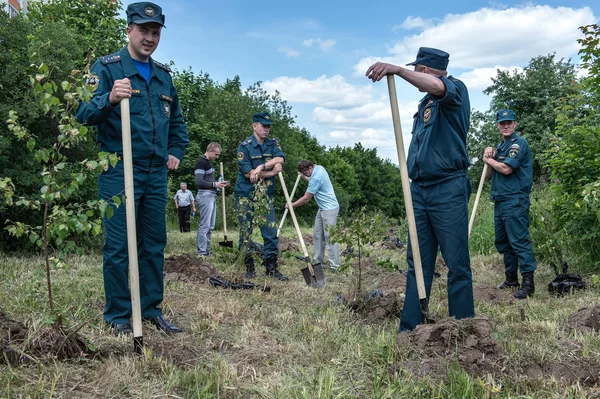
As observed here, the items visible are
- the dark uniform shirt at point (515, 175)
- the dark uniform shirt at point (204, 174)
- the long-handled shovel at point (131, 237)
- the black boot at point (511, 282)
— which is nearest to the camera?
the long-handled shovel at point (131, 237)

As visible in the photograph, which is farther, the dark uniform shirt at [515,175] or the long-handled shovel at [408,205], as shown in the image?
the dark uniform shirt at [515,175]

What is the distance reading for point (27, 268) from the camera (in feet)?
19.7

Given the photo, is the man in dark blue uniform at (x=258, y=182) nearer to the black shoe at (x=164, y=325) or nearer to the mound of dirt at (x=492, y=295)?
the mound of dirt at (x=492, y=295)

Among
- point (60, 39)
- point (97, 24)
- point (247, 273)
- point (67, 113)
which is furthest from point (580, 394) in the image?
point (97, 24)

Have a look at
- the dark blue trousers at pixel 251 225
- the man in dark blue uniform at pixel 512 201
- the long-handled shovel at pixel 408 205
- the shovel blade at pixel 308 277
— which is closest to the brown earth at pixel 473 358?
the long-handled shovel at pixel 408 205

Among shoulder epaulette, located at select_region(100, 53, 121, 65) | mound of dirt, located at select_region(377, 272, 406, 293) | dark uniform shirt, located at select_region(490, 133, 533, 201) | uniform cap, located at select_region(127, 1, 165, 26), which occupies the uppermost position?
uniform cap, located at select_region(127, 1, 165, 26)

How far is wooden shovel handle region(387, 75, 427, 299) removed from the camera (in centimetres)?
345

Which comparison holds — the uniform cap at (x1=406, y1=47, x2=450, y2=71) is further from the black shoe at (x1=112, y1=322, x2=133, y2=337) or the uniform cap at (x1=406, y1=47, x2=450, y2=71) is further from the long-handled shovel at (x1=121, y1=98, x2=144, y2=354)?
the black shoe at (x1=112, y1=322, x2=133, y2=337)

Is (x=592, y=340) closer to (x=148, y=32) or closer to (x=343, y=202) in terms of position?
(x=148, y=32)

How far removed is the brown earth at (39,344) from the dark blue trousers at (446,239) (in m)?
2.20

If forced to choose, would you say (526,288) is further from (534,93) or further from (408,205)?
(534,93)

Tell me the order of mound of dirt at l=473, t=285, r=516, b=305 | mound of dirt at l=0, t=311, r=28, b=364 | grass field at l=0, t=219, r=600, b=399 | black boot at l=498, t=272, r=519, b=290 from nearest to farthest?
grass field at l=0, t=219, r=600, b=399
mound of dirt at l=0, t=311, r=28, b=364
mound of dirt at l=473, t=285, r=516, b=305
black boot at l=498, t=272, r=519, b=290

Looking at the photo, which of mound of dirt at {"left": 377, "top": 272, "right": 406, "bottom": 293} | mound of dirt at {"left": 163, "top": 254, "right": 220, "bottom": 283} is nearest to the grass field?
mound of dirt at {"left": 163, "top": 254, "right": 220, "bottom": 283}

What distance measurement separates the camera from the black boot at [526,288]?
A: 19.1ft
